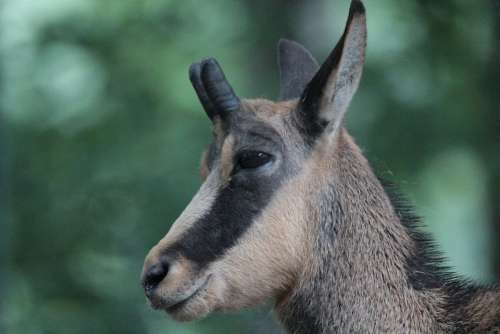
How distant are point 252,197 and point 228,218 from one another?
18 cm

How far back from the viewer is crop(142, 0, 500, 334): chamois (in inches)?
204

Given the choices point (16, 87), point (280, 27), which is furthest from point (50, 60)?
point (280, 27)

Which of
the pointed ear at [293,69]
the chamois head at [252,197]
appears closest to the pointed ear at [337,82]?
the chamois head at [252,197]

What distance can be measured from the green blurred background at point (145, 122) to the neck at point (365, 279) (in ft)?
13.8

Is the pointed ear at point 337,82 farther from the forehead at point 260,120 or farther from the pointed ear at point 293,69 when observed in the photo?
the pointed ear at point 293,69

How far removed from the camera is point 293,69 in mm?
6418

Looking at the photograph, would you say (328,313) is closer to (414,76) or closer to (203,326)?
(203,326)

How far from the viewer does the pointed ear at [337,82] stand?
5.18 meters

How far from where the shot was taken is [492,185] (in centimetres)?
1017

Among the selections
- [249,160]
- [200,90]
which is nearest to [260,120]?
[249,160]

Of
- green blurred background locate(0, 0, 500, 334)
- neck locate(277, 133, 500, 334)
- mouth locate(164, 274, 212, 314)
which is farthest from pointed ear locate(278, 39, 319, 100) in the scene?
green blurred background locate(0, 0, 500, 334)

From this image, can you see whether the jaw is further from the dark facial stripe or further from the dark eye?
the dark eye

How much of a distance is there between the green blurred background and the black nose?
4379mm

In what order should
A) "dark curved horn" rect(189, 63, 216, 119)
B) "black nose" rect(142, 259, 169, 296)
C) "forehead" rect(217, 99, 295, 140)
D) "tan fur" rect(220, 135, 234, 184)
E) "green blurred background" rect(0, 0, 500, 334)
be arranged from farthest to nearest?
"green blurred background" rect(0, 0, 500, 334), "dark curved horn" rect(189, 63, 216, 119), "forehead" rect(217, 99, 295, 140), "tan fur" rect(220, 135, 234, 184), "black nose" rect(142, 259, 169, 296)
